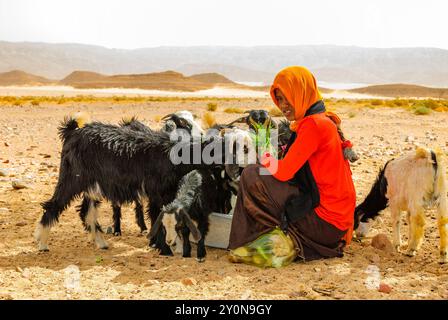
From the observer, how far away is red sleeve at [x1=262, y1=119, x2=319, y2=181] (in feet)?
16.0

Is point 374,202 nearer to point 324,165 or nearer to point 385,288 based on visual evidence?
point 324,165

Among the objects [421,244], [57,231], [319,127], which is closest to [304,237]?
[319,127]

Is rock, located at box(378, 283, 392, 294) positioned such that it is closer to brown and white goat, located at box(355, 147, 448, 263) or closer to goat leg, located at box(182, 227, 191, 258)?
brown and white goat, located at box(355, 147, 448, 263)

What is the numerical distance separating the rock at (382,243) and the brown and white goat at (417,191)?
0.16m

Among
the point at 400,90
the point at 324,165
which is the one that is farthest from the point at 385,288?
the point at 400,90

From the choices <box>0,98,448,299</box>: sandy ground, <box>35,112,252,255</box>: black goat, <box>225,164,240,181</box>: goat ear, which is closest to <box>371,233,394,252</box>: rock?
<box>0,98,448,299</box>: sandy ground

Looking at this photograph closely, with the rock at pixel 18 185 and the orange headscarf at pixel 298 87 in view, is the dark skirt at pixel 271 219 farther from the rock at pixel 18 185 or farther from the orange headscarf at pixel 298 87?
the rock at pixel 18 185

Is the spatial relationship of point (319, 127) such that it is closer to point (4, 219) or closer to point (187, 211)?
point (187, 211)

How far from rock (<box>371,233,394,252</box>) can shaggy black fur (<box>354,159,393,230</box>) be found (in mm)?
371

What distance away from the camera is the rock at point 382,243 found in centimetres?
577

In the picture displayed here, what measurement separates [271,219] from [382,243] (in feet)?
4.80

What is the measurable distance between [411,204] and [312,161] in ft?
4.09

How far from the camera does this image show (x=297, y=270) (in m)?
5.02

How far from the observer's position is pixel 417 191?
17.7 feet
